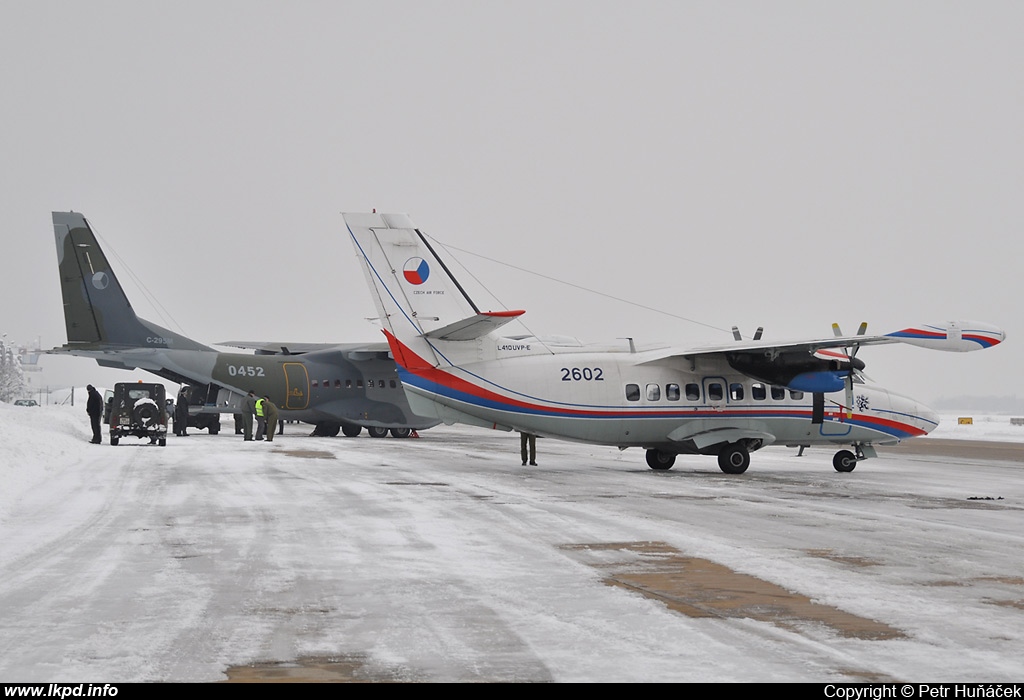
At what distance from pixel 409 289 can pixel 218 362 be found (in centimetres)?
1952

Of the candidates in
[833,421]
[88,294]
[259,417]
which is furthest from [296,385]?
[833,421]

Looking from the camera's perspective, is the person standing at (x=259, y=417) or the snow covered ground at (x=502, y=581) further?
the person standing at (x=259, y=417)

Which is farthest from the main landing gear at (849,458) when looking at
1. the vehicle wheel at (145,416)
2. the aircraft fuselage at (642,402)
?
the vehicle wheel at (145,416)

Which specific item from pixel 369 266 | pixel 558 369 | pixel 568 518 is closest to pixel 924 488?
pixel 558 369

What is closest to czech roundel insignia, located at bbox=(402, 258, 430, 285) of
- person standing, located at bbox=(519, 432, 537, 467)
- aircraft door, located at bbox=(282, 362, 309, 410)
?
person standing, located at bbox=(519, 432, 537, 467)

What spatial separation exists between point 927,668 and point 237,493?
47.6ft

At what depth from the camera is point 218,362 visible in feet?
139

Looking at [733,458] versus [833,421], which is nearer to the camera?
[733,458]

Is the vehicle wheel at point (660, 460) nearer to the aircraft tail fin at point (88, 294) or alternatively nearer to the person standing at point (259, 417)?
the person standing at point (259, 417)

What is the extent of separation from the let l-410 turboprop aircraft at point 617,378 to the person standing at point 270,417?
1571 cm

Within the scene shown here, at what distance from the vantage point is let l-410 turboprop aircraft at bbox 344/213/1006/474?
81.4ft

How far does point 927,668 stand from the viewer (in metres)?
6.73

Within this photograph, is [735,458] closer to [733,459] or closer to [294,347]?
[733,459]

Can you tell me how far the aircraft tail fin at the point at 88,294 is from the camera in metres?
43.7
